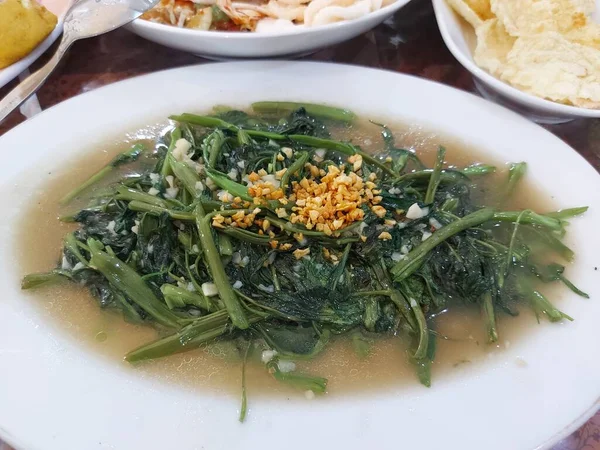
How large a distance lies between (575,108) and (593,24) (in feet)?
1.74

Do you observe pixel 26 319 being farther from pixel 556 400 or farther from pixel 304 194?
pixel 556 400

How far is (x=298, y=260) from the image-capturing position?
1.53 meters

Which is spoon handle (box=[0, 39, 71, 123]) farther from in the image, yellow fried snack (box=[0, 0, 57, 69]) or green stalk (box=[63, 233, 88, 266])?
green stalk (box=[63, 233, 88, 266])

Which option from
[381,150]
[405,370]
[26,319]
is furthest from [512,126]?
[26,319]

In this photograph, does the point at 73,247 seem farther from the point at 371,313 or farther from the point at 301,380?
the point at 371,313

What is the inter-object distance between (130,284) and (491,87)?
64.1 inches

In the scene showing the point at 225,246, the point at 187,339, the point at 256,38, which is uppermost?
the point at 256,38

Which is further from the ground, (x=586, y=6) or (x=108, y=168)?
(x=586, y=6)

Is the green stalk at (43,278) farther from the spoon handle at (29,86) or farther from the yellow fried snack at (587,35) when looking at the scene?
the yellow fried snack at (587,35)

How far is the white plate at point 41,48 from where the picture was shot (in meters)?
1.97

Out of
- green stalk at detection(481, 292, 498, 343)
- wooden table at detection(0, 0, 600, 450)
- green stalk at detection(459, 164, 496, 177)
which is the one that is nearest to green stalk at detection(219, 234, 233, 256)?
green stalk at detection(481, 292, 498, 343)

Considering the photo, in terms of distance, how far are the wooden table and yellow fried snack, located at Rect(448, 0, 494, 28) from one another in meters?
0.22

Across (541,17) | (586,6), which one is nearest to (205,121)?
(541,17)

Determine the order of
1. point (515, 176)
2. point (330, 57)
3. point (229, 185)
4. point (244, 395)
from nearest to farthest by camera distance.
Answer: point (244, 395) < point (229, 185) < point (515, 176) < point (330, 57)
